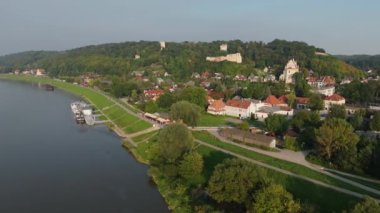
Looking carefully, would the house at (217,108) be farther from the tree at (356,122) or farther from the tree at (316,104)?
the tree at (356,122)

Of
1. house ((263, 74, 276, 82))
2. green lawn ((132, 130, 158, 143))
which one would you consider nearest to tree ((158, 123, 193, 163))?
green lawn ((132, 130, 158, 143))

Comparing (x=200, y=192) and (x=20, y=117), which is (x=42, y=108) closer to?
(x=20, y=117)

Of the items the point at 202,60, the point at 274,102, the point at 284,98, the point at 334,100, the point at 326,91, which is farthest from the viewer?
the point at 202,60

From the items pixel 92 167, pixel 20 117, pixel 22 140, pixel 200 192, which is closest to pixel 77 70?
pixel 20 117

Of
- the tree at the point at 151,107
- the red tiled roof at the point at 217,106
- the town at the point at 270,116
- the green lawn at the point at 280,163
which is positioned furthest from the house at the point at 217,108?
the green lawn at the point at 280,163

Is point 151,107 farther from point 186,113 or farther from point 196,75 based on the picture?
point 196,75

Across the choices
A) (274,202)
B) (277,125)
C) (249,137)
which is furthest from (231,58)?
(274,202)
